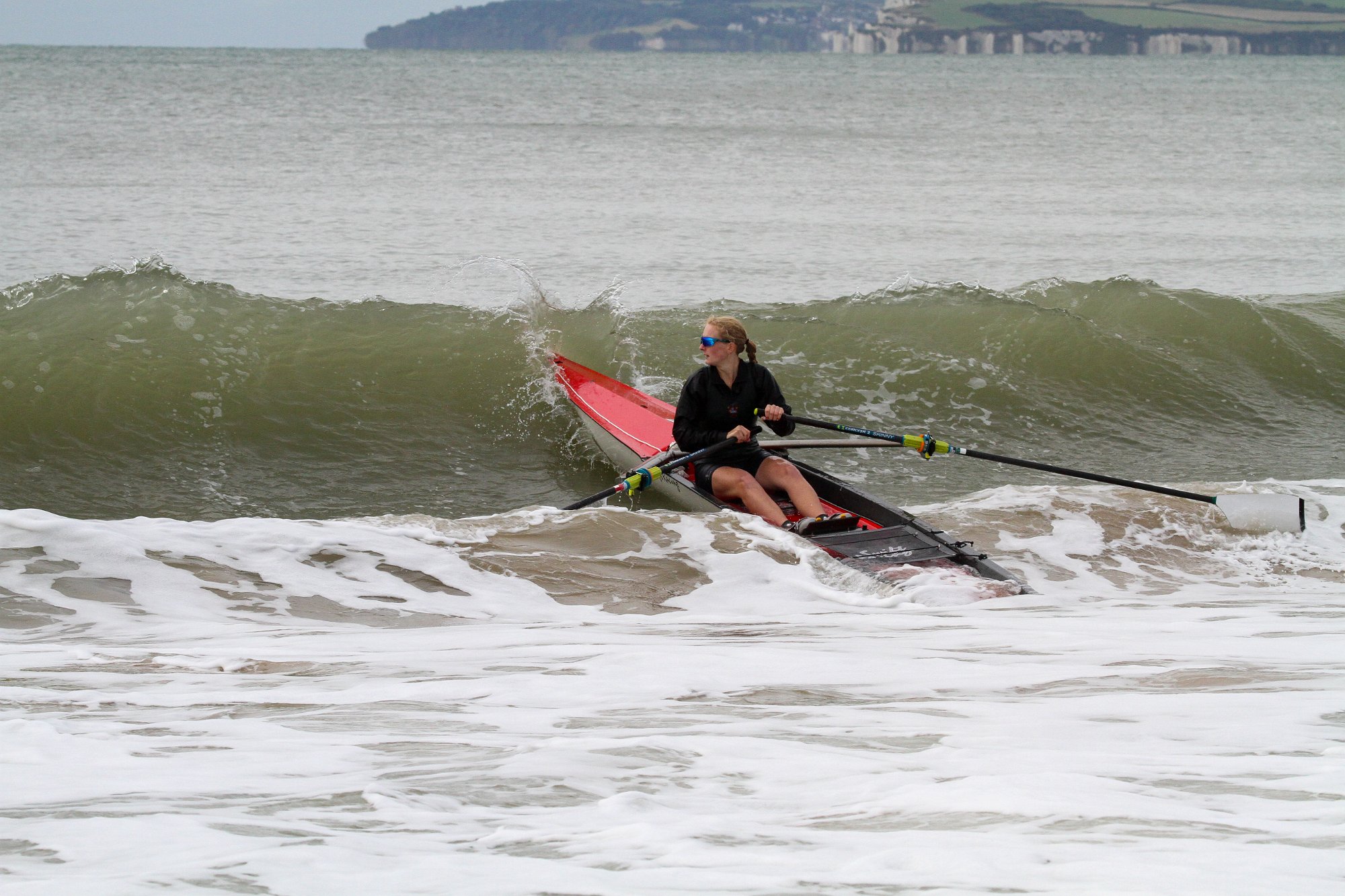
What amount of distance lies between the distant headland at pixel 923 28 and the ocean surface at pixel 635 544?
92.9m

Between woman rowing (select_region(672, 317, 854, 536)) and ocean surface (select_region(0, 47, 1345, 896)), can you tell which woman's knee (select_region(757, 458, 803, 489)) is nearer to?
woman rowing (select_region(672, 317, 854, 536))

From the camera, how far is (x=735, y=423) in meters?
7.95

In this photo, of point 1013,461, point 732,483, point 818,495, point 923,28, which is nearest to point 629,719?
point 732,483

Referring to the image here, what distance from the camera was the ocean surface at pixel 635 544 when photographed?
2771 mm

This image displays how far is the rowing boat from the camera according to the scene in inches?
268

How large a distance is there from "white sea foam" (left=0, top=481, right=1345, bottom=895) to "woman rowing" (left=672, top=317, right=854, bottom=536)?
0.56m

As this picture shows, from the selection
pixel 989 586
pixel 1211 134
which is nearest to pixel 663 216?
pixel 989 586

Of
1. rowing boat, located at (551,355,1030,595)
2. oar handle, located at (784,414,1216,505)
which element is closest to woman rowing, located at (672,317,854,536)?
rowing boat, located at (551,355,1030,595)

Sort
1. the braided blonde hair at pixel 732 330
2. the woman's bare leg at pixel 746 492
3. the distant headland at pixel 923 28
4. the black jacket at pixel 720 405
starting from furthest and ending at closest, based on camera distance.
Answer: the distant headland at pixel 923 28 → the black jacket at pixel 720 405 → the braided blonde hair at pixel 732 330 → the woman's bare leg at pixel 746 492

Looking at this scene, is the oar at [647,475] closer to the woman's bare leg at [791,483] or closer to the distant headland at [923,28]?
the woman's bare leg at [791,483]

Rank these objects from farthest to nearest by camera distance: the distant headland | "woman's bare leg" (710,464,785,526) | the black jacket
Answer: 1. the distant headland
2. the black jacket
3. "woman's bare leg" (710,464,785,526)

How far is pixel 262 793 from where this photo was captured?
2994 mm

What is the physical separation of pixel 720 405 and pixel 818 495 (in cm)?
100

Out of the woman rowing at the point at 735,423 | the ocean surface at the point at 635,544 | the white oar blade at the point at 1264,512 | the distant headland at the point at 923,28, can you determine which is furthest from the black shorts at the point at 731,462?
the distant headland at the point at 923,28
